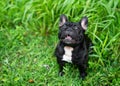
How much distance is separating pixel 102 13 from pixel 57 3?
2.04 ft

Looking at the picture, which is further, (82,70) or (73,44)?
(82,70)

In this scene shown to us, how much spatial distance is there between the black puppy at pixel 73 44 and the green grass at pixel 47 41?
0.36 ft

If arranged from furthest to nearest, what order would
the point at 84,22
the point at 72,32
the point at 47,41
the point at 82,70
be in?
the point at 47,41
the point at 82,70
the point at 84,22
the point at 72,32

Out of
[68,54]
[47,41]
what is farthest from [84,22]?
[47,41]

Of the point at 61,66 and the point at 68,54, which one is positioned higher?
the point at 68,54

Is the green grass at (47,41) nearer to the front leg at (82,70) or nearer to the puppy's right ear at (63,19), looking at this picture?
the front leg at (82,70)

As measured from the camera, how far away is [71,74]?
3658mm

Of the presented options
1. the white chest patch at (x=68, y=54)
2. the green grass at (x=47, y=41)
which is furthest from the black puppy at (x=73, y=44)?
the green grass at (x=47, y=41)

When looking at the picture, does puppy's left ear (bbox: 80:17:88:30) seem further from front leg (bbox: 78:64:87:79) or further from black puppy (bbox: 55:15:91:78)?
front leg (bbox: 78:64:87:79)

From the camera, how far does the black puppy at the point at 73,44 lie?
328cm

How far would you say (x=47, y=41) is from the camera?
4.23 m

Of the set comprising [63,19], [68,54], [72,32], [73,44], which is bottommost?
[68,54]

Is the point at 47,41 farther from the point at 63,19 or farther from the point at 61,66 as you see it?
the point at 63,19

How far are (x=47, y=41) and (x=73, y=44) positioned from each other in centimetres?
96
